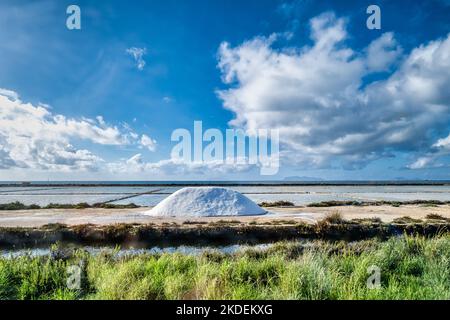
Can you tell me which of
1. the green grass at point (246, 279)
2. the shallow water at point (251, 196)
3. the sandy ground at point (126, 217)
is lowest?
the shallow water at point (251, 196)

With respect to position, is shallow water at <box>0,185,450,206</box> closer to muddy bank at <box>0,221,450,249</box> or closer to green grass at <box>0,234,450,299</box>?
muddy bank at <box>0,221,450,249</box>

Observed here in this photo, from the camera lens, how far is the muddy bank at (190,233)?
11773 millimetres

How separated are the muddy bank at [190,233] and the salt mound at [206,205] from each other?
379cm

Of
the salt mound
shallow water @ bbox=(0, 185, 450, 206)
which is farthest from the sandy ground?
shallow water @ bbox=(0, 185, 450, 206)

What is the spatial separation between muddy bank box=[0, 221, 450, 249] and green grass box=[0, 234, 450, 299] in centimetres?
521

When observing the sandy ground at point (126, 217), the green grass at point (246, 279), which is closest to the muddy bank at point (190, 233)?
the sandy ground at point (126, 217)

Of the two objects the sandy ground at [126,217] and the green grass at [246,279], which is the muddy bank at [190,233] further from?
the green grass at [246,279]

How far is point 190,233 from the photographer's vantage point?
493 inches

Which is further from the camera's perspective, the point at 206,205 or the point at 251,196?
the point at 251,196

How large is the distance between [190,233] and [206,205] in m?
5.68

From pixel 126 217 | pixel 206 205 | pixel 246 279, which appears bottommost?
pixel 126 217

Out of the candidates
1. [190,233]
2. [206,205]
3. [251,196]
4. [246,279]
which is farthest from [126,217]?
[251,196]

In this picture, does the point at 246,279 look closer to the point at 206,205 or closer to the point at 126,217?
the point at 126,217
